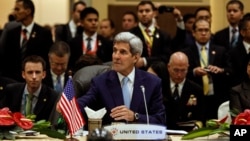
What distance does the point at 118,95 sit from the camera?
18.2 ft

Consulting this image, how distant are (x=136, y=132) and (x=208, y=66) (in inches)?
173

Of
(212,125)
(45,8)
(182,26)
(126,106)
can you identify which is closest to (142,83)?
(126,106)

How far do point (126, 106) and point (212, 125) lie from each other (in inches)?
33.3

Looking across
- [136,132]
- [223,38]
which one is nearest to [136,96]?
[136,132]

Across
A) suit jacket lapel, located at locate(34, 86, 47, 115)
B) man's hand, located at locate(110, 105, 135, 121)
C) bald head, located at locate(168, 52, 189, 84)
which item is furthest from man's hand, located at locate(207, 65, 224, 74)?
man's hand, located at locate(110, 105, 135, 121)

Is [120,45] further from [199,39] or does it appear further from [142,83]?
[199,39]

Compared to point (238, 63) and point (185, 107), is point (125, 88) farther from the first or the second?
point (238, 63)

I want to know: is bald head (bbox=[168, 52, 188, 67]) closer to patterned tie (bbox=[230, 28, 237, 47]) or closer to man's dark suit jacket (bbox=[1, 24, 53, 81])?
patterned tie (bbox=[230, 28, 237, 47])

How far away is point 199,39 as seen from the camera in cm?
838

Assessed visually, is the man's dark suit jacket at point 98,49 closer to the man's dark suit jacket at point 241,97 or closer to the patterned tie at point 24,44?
the patterned tie at point 24,44

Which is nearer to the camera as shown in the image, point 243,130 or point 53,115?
point 243,130

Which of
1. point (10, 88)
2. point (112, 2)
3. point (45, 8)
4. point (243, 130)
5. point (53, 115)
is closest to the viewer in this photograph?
point (243, 130)

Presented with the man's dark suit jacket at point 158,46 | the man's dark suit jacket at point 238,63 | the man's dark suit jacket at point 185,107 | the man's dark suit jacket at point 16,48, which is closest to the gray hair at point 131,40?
the man's dark suit jacket at point 185,107

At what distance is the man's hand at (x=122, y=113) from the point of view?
5.18 metres
